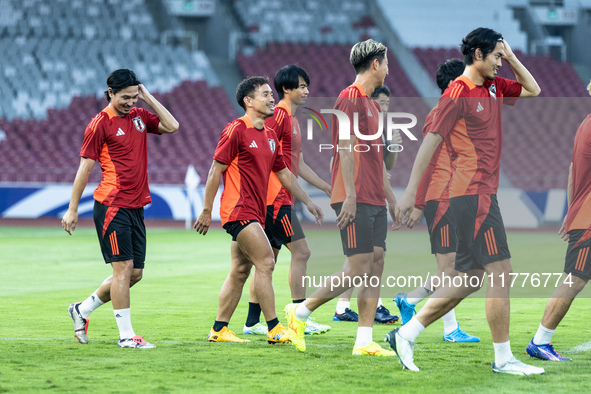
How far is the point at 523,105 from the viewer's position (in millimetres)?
28031

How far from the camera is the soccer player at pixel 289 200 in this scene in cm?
738

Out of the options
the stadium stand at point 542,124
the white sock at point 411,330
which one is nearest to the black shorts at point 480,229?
the white sock at point 411,330

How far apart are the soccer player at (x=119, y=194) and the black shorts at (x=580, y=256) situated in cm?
321

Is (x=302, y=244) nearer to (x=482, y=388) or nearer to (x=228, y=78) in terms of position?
(x=482, y=388)

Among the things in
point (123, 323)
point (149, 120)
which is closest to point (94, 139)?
point (149, 120)

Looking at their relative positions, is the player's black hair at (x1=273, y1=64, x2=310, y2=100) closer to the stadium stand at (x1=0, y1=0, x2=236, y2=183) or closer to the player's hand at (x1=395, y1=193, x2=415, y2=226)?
the player's hand at (x1=395, y1=193, x2=415, y2=226)

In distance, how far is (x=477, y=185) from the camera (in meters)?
5.44

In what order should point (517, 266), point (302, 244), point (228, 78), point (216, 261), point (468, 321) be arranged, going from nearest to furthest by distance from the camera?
point (302, 244)
point (468, 321)
point (517, 266)
point (216, 261)
point (228, 78)

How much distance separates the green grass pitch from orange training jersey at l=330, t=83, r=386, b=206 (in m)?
1.23

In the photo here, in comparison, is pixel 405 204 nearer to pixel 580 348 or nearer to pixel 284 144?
pixel 580 348

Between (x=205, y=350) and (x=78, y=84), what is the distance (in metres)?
21.6

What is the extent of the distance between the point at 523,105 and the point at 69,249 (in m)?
17.5

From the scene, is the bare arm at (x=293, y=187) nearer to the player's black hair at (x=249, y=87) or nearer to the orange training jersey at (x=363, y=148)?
the orange training jersey at (x=363, y=148)

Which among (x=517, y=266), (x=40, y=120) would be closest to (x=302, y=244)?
(x=517, y=266)
